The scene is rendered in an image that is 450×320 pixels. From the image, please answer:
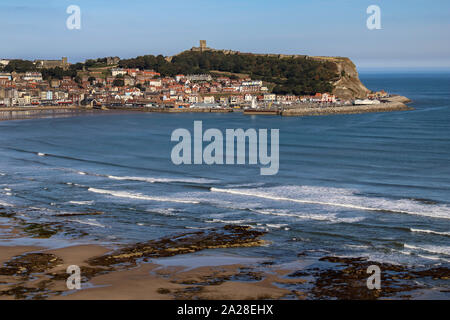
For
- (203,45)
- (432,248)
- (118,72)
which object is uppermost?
(203,45)

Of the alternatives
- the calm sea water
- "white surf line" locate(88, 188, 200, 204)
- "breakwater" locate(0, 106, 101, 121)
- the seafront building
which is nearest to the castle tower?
the seafront building

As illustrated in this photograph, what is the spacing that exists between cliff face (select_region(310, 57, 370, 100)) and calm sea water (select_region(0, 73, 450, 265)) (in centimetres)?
5584

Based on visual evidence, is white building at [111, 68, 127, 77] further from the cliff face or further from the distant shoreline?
the cliff face

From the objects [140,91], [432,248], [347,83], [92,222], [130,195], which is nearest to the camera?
[432,248]

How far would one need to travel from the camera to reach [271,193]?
2212 cm

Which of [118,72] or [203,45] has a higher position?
[203,45]

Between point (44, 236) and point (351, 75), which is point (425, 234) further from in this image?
point (351, 75)

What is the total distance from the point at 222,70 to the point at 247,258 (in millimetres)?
107522

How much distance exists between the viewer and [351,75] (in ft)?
354

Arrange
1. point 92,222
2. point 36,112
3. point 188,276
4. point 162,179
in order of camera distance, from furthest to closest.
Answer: point 36,112
point 162,179
point 92,222
point 188,276

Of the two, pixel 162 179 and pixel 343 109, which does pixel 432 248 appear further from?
pixel 343 109

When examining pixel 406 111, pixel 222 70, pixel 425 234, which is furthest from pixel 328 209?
pixel 222 70

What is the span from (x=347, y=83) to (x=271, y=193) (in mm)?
83386

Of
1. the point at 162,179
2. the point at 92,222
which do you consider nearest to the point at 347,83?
the point at 162,179
